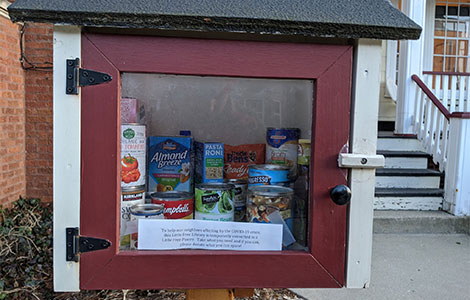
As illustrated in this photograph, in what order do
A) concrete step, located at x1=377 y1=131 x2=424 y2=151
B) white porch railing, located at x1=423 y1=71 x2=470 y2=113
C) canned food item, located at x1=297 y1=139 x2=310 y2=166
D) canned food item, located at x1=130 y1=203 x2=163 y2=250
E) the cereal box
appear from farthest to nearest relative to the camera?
white porch railing, located at x1=423 y1=71 x2=470 y2=113 → concrete step, located at x1=377 y1=131 x2=424 y2=151 → the cereal box → canned food item, located at x1=297 y1=139 x2=310 y2=166 → canned food item, located at x1=130 y1=203 x2=163 y2=250

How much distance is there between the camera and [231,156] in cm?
189

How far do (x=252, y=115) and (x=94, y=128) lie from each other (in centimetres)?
92

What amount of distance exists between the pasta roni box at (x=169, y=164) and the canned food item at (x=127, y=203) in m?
0.24

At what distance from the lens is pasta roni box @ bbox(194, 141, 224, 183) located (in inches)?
71.2

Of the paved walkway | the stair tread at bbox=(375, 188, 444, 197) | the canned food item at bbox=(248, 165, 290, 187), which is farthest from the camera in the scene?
the stair tread at bbox=(375, 188, 444, 197)

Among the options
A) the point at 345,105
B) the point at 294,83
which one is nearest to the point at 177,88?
the point at 294,83

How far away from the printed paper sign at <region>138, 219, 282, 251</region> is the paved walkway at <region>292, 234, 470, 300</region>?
6.53ft

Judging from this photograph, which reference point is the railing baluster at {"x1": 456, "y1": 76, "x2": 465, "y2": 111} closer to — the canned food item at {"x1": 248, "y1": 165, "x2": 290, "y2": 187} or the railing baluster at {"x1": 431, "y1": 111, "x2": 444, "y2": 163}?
the railing baluster at {"x1": 431, "y1": 111, "x2": 444, "y2": 163}

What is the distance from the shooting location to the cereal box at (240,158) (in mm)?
1855

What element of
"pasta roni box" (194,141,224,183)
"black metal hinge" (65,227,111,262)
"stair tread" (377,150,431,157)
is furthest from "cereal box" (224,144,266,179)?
"stair tread" (377,150,431,157)

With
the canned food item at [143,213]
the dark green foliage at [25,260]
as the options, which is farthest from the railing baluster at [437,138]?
the canned food item at [143,213]

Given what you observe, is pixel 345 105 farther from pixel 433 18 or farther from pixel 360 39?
pixel 433 18

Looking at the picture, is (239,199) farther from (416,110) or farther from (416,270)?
(416,110)

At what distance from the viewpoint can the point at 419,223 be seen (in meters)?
4.44
